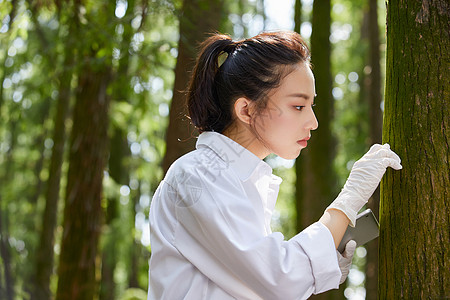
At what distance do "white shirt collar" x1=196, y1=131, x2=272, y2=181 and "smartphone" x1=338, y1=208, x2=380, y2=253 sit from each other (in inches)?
16.1

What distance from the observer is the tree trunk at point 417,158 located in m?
2.06

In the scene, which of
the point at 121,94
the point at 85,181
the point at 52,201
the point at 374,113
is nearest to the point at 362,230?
the point at 85,181

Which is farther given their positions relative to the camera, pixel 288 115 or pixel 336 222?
pixel 288 115

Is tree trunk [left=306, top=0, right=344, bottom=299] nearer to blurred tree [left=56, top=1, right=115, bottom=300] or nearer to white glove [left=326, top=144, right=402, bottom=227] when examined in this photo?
blurred tree [left=56, top=1, right=115, bottom=300]

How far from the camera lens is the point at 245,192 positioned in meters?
2.14

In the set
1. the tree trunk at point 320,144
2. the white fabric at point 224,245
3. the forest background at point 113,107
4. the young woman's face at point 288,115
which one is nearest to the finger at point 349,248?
the white fabric at point 224,245

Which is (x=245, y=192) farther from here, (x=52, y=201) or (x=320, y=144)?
(x=52, y=201)

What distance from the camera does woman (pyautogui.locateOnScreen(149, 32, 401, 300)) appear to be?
1.95 m

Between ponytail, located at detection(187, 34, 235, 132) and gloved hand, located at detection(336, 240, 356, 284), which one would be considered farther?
ponytail, located at detection(187, 34, 235, 132)

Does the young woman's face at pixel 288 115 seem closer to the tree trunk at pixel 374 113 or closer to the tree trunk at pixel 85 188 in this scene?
the tree trunk at pixel 85 188

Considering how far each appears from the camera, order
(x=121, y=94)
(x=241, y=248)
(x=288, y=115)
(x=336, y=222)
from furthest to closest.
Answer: (x=121, y=94), (x=288, y=115), (x=336, y=222), (x=241, y=248)

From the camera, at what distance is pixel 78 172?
6969 millimetres

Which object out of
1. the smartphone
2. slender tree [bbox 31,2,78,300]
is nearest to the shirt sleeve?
the smartphone

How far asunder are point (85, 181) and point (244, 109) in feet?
16.3
